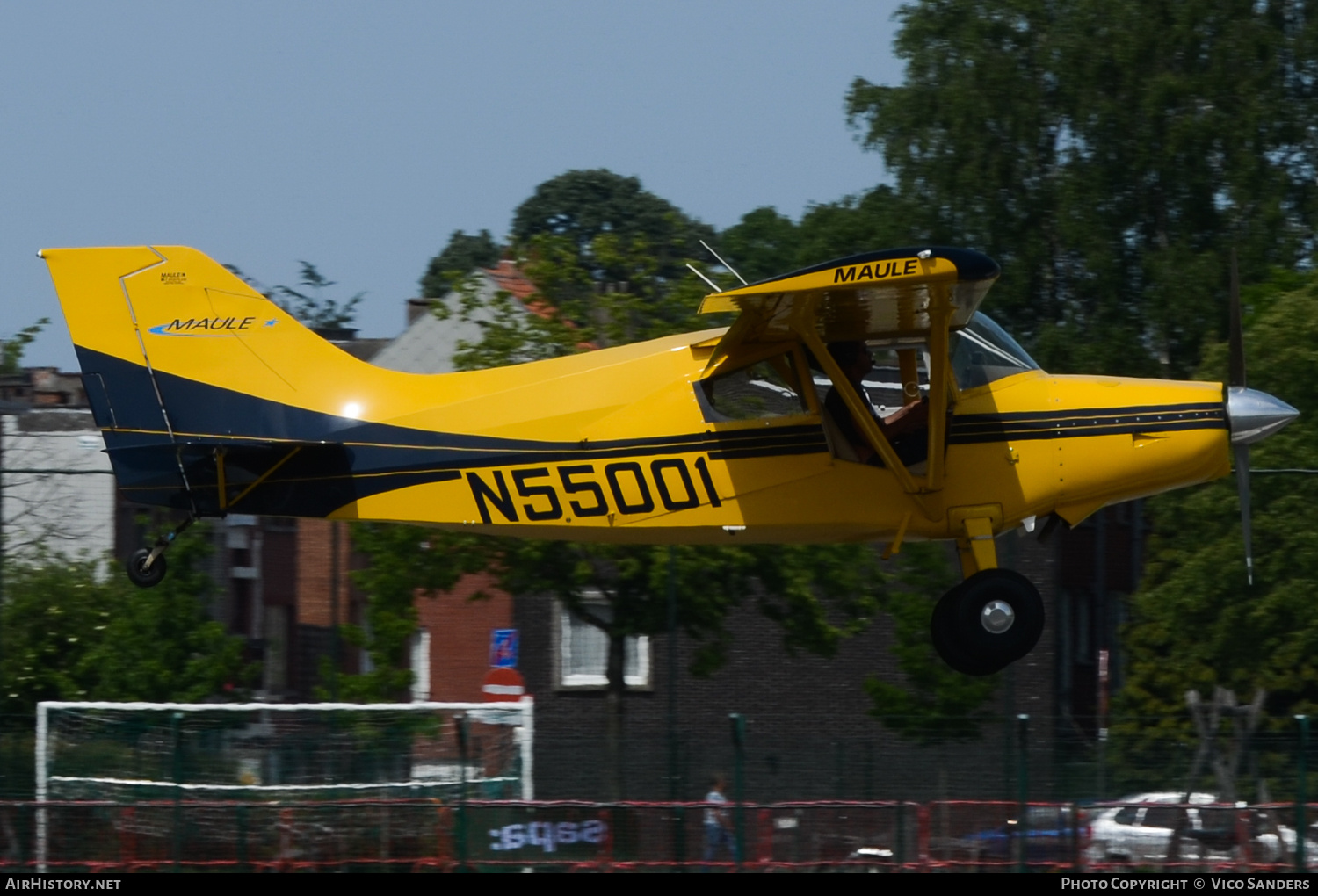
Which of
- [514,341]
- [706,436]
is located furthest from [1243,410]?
[514,341]

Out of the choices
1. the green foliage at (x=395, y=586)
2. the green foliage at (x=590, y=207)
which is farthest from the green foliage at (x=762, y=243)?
the green foliage at (x=395, y=586)

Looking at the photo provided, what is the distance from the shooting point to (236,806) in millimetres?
12023

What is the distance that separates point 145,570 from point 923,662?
30.3 ft

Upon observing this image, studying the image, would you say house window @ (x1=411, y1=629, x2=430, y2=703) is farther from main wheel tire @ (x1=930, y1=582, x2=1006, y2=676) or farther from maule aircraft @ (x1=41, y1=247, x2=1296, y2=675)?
main wheel tire @ (x1=930, y1=582, x2=1006, y2=676)

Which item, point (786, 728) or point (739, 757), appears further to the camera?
point (786, 728)

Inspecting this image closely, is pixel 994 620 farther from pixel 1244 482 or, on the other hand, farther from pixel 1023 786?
pixel 1244 482

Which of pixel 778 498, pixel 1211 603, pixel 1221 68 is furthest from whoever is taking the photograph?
pixel 1221 68

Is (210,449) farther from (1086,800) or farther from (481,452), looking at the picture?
(1086,800)

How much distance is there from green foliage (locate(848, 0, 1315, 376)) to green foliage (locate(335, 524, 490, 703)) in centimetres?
1457

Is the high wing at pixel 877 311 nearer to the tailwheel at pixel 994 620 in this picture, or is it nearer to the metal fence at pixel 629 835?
the tailwheel at pixel 994 620

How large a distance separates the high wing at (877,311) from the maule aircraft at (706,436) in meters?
0.03

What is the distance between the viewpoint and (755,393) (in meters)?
11.5
